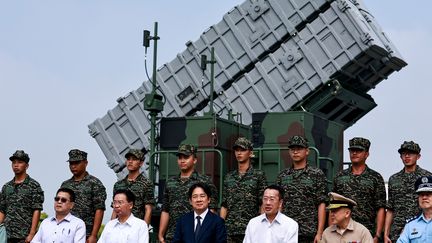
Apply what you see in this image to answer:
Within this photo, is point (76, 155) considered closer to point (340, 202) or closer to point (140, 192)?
point (140, 192)

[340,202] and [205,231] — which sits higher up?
[340,202]

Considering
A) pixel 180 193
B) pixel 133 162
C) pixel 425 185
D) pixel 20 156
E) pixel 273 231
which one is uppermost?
pixel 20 156

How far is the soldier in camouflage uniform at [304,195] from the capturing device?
9.33m

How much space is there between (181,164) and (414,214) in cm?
230

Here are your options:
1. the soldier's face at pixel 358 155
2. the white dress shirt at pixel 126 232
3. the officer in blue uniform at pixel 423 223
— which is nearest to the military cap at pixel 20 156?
the white dress shirt at pixel 126 232

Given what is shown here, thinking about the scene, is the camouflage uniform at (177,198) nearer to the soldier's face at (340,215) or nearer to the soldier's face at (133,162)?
the soldier's face at (133,162)

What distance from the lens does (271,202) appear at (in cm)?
842

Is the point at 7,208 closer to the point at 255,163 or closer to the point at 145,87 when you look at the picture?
the point at 255,163

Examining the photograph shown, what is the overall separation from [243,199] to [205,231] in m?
1.25

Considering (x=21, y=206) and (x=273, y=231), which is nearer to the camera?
(x=273, y=231)

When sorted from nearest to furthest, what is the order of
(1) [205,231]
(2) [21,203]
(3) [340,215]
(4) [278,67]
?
(3) [340,215], (1) [205,231], (2) [21,203], (4) [278,67]

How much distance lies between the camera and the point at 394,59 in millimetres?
16031

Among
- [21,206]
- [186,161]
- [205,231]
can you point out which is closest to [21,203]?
[21,206]

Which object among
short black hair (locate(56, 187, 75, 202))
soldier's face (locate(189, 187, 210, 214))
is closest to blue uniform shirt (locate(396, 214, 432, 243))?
soldier's face (locate(189, 187, 210, 214))
